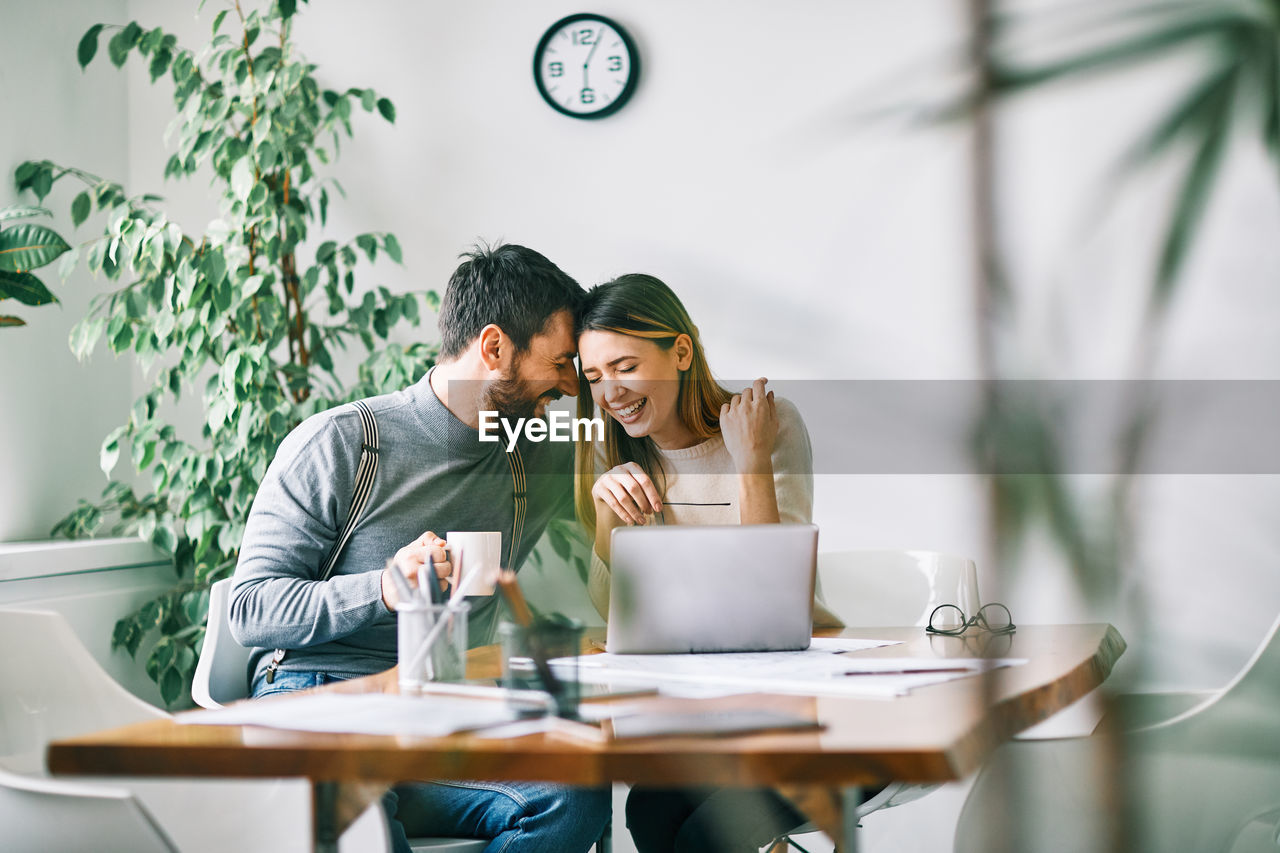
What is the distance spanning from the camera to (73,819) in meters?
0.83

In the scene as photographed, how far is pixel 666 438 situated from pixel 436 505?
344 millimetres

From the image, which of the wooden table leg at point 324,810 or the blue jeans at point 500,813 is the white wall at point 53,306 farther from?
the wooden table leg at point 324,810

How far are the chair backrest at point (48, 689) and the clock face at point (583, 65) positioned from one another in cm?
135

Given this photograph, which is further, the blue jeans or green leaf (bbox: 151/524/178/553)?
green leaf (bbox: 151/524/178/553)

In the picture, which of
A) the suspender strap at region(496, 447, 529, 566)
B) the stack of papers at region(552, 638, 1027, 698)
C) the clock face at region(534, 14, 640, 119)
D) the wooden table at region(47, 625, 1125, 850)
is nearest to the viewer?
the wooden table at region(47, 625, 1125, 850)

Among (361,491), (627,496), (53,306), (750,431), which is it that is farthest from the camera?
(53,306)

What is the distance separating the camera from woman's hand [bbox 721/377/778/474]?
143 centimetres

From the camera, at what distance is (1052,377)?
26 cm

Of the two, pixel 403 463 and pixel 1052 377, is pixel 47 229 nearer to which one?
pixel 403 463

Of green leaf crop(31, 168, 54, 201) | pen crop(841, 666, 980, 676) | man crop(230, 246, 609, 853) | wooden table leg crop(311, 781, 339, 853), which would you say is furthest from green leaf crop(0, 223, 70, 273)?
pen crop(841, 666, 980, 676)

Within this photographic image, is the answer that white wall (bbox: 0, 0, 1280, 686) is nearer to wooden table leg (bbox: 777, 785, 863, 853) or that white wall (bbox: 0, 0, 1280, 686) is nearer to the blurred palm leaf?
the blurred palm leaf

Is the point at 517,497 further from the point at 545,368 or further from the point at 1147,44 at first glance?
the point at 1147,44

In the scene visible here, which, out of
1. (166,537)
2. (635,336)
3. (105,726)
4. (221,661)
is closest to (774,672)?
(635,336)

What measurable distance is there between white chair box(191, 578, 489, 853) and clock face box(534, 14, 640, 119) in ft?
3.78
